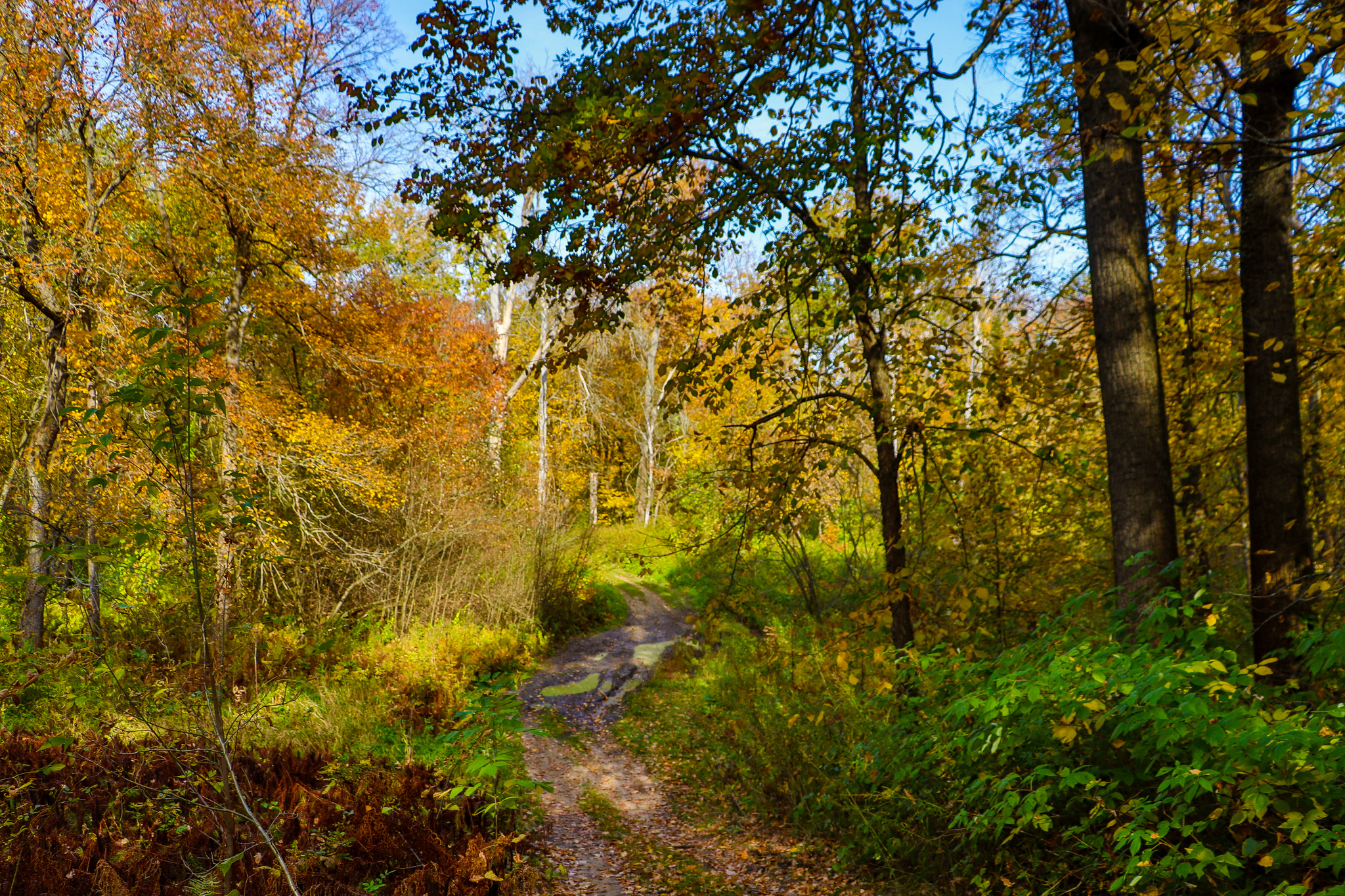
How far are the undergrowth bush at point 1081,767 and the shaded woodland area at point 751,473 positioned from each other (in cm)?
3

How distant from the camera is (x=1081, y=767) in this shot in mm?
3068

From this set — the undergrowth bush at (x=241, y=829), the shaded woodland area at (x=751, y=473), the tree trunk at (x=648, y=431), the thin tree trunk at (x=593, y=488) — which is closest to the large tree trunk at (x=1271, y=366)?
the shaded woodland area at (x=751, y=473)

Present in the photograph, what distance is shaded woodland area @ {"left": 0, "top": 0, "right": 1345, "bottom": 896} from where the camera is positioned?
296 centimetres

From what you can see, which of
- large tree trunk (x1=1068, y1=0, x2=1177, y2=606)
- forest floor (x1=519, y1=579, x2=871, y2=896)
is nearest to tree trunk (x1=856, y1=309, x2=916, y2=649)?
large tree trunk (x1=1068, y1=0, x2=1177, y2=606)

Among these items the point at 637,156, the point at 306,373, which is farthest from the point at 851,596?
the point at 306,373

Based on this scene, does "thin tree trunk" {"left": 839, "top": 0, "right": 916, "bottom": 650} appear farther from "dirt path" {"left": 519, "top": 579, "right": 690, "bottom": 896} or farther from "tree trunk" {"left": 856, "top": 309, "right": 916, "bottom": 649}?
"dirt path" {"left": 519, "top": 579, "right": 690, "bottom": 896}

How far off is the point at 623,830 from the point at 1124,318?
5.34 metres

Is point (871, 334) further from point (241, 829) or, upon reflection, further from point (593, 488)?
point (593, 488)

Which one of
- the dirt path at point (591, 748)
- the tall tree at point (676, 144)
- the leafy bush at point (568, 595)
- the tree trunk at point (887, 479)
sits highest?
the tall tree at point (676, 144)

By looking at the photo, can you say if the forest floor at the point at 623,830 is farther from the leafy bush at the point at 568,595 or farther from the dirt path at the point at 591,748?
the leafy bush at the point at 568,595

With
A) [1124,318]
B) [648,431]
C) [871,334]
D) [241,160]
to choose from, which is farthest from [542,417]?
[1124,318]

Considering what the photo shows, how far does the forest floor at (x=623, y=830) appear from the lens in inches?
188

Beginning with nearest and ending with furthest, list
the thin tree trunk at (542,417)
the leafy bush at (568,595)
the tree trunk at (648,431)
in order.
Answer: the leafy bush at (568,595) → the thin tree trunk at (542,417) → the tree trunk at (648,431)

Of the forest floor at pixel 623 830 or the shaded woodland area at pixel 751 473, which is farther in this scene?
the forest floor at pixel 623 830
